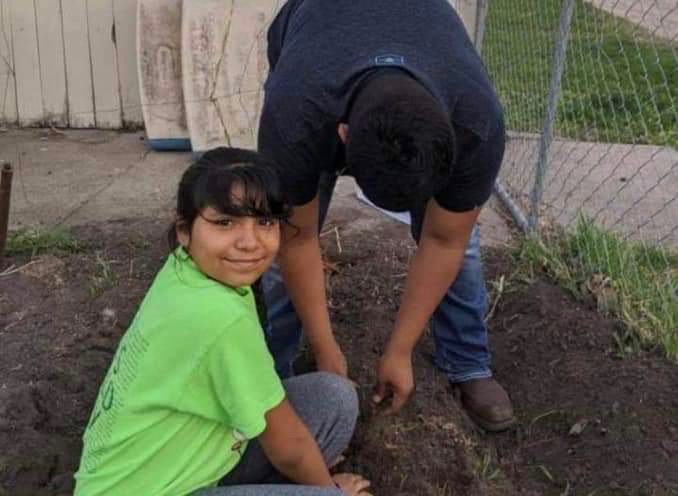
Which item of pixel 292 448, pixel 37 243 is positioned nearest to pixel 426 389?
pixel 292 448

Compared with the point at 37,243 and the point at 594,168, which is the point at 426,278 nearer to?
the point at 37,243

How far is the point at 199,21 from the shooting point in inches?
173

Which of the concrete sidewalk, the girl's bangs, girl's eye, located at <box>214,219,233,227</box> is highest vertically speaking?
the girl's bangs

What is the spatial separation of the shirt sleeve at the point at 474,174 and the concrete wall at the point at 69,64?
3.55m

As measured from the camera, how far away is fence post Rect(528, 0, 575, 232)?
324 cm

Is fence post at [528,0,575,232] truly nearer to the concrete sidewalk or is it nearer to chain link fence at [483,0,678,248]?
chain link fence at [483,0,678,248]

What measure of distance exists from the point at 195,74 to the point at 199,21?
0.26 m

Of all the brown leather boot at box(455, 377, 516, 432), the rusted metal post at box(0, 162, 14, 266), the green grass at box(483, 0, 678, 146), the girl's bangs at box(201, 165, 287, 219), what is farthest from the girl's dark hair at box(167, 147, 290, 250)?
the green grass at box(483, 0, 678, 146)

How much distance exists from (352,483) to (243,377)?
63 cm

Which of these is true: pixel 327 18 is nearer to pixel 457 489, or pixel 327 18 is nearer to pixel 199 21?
pixel 457 489

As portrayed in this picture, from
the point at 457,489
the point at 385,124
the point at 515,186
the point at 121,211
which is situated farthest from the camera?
the point at 515,186

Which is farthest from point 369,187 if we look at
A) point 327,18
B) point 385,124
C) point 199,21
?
point 199,21

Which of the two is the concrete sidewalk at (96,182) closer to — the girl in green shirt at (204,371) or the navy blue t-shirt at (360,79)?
Answer: the navy blue t-shirt at (360,79)

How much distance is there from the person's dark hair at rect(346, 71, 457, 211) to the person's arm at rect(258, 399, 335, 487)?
0.47m
